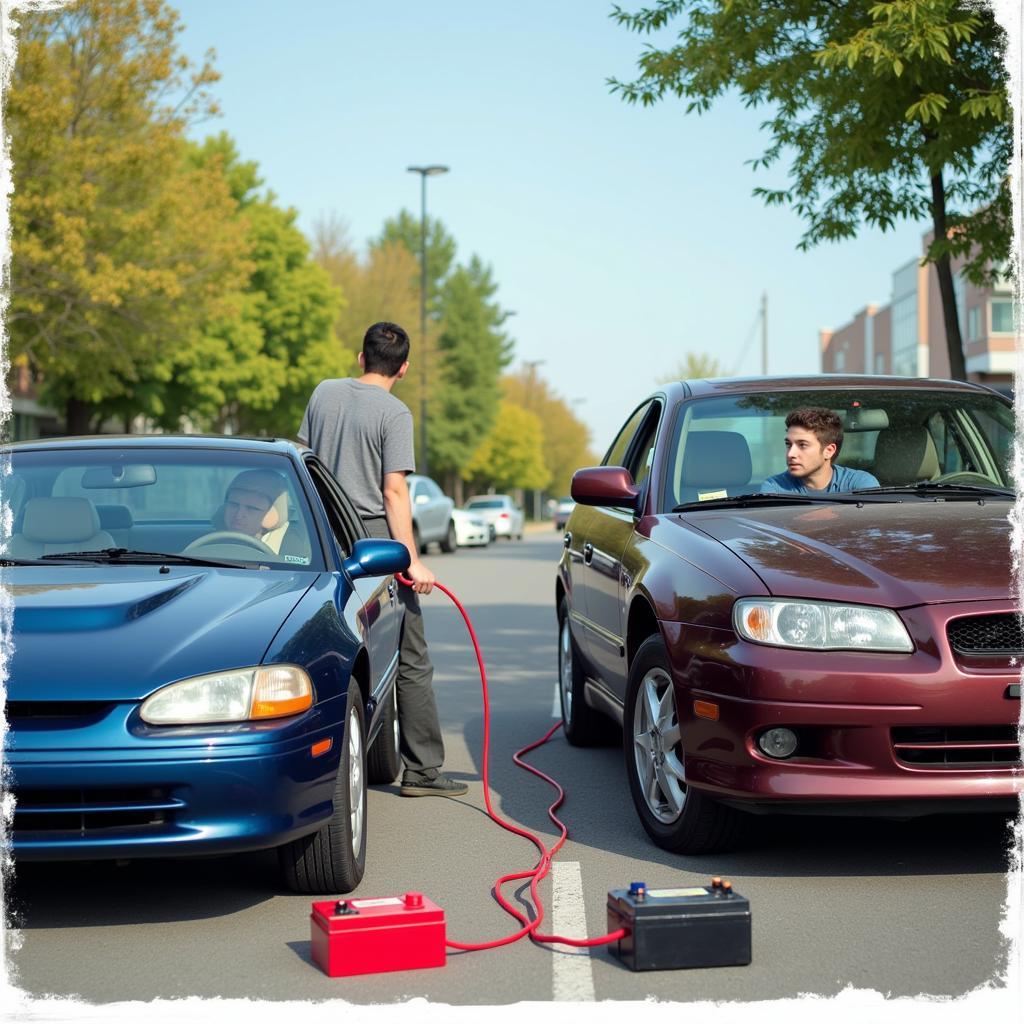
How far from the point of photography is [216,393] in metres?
47.5

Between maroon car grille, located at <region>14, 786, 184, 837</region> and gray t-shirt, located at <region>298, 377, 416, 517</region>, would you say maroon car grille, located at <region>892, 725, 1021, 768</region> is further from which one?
gray t-shirt, located at <region>298, 377, 416, 517</region>

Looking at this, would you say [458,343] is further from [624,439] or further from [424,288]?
[624,439]

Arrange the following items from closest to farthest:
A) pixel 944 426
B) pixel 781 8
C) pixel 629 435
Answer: pixel 944 426 < pixel 629 435 < pixel 781 8

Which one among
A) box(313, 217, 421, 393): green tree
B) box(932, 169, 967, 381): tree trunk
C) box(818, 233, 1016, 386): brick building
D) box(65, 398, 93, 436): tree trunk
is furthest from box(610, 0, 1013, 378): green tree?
box(313, 217, 421, 393): green tree

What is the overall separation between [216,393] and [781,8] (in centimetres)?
3683

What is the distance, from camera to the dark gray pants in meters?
6.96

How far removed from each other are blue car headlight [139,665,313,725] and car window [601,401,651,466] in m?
3.13

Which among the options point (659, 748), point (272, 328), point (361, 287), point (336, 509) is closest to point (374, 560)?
point (336, 509)

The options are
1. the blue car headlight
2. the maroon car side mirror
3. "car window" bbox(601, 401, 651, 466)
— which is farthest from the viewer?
"car window" bbox(601, 401, 651, 466)

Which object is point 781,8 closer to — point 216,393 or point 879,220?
point 879,220

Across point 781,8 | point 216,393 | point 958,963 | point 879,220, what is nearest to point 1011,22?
point 781,8

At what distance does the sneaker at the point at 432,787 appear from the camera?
697 centimetres

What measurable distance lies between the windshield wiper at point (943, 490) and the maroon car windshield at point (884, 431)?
0.14 metres

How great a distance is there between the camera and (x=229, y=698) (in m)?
4.60
